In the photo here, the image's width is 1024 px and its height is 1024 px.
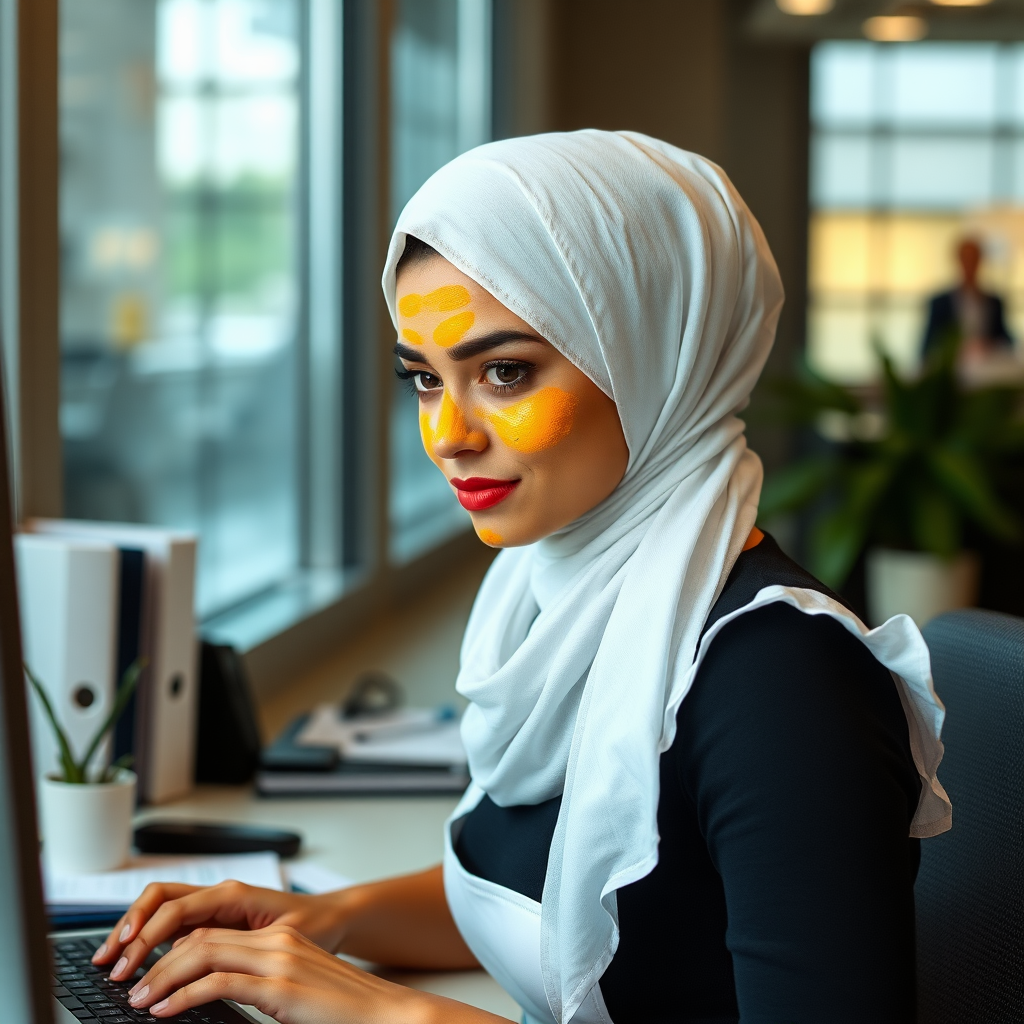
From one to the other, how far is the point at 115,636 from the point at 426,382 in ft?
2.25

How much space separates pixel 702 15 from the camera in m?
6.48

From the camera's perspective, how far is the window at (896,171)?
8406mm

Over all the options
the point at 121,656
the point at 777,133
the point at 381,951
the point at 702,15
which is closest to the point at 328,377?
the point at 121,656

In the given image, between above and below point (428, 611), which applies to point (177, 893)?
above

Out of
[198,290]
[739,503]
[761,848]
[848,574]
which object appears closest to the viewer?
[761,848]

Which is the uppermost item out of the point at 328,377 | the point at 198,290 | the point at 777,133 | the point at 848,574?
the point at 777,133

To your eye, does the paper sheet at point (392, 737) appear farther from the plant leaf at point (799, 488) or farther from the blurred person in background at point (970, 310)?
the blurred person in background at point (970, 310)

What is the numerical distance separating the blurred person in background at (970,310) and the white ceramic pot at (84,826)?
22.0 feet

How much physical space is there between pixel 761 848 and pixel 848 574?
3531 millimetres

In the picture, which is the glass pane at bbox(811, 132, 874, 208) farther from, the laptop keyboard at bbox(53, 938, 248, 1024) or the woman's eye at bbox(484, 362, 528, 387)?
the laptop keyboard at bbox(53, 938, 248, 1024)

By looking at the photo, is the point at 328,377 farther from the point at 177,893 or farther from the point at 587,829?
the point at 587,829

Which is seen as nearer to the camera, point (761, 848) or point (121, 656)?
point (761, 848)

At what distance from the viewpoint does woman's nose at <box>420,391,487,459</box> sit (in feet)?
2.77

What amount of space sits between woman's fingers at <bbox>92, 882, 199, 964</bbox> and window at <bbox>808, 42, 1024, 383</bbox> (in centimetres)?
787
